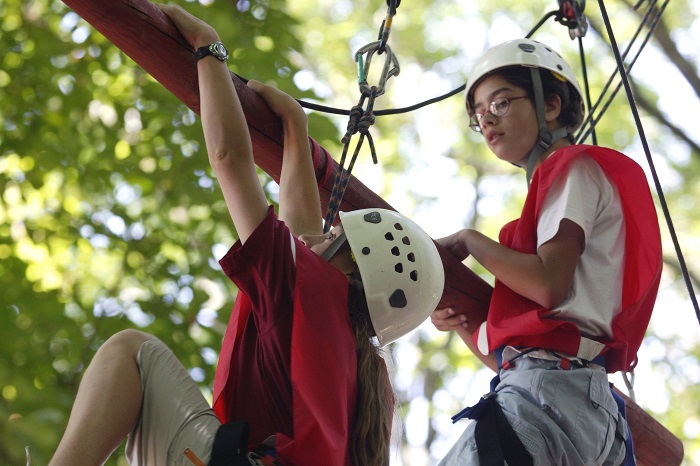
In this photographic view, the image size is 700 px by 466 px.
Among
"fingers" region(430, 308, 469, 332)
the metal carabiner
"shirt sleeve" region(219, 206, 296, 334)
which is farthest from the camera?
"fingers" region(430, 308, 469, 332)

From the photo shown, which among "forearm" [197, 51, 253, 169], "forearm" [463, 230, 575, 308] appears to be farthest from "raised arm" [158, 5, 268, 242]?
"forearm" [463, 230, 575, 308]

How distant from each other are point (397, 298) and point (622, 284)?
698mm

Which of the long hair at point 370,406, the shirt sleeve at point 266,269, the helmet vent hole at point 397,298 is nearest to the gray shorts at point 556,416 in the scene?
the long hair at point 370,406

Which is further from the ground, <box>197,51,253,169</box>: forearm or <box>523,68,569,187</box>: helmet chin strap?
<box>523,68,569,187</box>: helmet chin strap

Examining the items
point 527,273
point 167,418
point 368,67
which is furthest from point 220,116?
point 527,273

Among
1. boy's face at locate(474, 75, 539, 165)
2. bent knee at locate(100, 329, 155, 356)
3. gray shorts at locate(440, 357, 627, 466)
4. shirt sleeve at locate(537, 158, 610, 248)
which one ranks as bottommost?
bent knee at locate(100, 329, 155, 356)

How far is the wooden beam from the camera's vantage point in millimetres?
2455

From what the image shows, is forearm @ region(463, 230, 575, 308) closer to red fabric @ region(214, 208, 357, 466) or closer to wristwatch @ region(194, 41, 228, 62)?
red fabric @ region(214, 208, 357, 466)

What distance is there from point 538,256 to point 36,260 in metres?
2.72

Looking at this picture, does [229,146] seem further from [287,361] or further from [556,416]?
[556,416]

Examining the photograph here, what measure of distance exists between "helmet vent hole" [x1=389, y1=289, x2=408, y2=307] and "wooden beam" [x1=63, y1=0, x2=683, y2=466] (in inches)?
19.3

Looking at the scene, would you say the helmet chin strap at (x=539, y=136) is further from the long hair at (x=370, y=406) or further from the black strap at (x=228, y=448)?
the black strap at (x=228, y=448)

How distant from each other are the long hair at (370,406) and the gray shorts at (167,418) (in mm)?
415

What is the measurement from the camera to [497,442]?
2.48m
